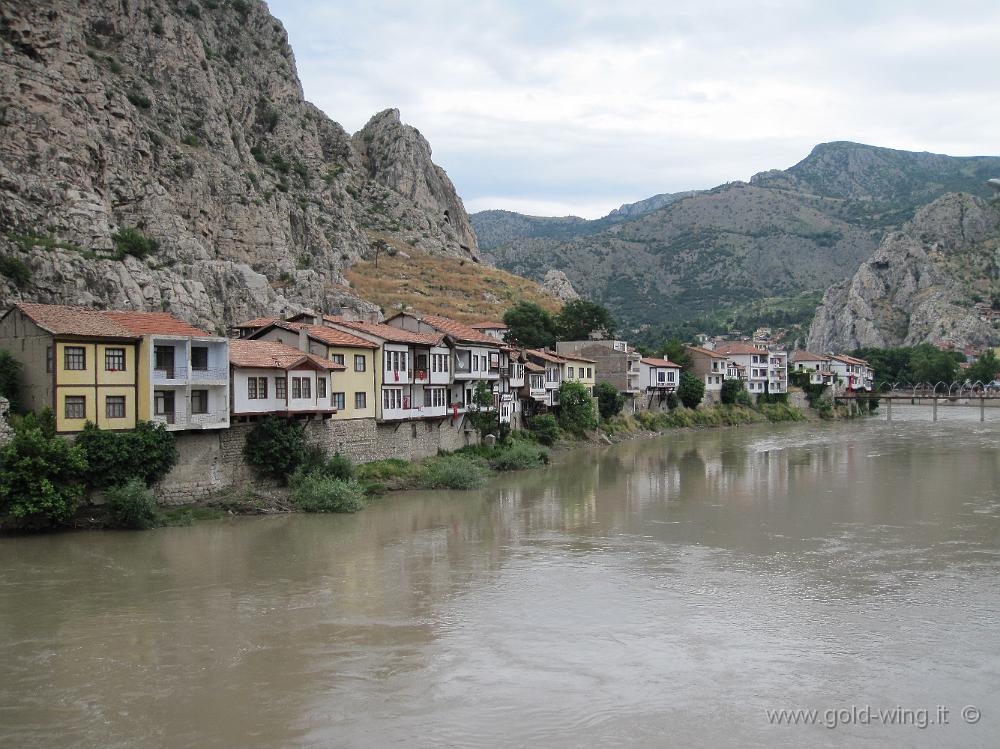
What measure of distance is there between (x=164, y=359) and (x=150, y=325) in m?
1.35

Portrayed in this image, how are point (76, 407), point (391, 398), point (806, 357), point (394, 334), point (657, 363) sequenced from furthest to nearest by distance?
point (806, 357) → point (657, 363) → point (394, 334) → point (391, 398) → point (76, 407)

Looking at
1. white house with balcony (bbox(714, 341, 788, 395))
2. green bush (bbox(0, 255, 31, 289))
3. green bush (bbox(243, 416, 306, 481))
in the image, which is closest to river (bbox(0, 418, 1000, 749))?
green bush (bbox(243, 416, 306, 481))

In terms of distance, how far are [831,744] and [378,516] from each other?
64.9 feet

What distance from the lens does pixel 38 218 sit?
50344mm

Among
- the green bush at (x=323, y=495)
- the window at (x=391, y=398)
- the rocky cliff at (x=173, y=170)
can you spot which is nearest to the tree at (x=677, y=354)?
the rocky cliff at (x=173, y=170)

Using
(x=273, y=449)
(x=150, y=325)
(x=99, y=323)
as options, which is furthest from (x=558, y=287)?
(x=99, y=323)

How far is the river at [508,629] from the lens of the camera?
537 inches

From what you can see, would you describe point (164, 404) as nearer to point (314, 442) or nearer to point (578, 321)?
point (314, 442)

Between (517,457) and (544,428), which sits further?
(544,428)

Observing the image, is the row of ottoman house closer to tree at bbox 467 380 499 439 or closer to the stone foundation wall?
tree at bbox 467 380 499 439

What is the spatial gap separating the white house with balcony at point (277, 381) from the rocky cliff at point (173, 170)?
60.8 ft

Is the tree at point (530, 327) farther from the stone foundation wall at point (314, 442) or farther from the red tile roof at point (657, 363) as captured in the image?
the stone foundation wall at point (314, 442)

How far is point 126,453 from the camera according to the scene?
26.5m

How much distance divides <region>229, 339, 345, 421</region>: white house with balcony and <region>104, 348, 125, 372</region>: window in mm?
3731
